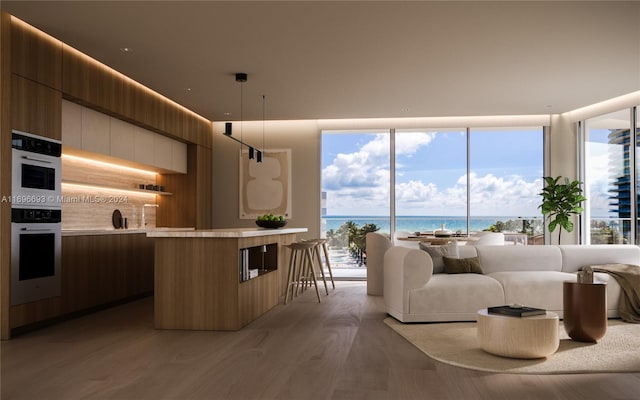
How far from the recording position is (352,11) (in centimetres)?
468

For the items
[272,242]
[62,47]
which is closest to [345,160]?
[272,242]

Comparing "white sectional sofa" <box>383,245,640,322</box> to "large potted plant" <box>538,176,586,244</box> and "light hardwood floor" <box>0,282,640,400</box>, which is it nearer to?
"light hardwood floor" <box>0,282,640,400</box>

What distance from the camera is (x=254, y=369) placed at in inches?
150

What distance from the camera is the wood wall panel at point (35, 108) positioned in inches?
194

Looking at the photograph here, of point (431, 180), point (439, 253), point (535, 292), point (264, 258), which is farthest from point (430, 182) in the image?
point (535, 292)

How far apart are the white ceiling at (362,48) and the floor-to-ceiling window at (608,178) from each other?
2.50 feet

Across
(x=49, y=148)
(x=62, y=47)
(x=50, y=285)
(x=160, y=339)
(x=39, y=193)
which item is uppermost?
(x=62, y=47)

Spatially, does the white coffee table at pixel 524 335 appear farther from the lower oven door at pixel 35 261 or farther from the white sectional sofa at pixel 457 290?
the lower oven door at pixel 35 261

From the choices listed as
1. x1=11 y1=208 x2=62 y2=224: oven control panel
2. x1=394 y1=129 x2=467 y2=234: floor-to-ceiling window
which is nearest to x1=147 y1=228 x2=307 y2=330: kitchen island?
x1=11 y1=208 x2=62 y2=224: oven control panel

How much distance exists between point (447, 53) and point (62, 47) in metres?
3.95

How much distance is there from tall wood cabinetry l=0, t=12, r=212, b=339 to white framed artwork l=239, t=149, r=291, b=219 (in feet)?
8.34

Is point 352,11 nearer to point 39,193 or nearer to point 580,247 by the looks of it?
point 39,193

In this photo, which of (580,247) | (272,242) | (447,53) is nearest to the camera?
(447,53)

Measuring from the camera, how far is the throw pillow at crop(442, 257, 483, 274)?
6137mm
